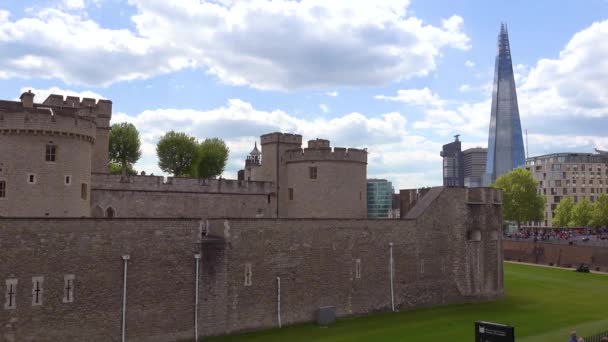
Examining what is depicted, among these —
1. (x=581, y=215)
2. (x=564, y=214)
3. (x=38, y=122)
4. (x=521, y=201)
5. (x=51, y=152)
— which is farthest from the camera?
(x=564, y=214)

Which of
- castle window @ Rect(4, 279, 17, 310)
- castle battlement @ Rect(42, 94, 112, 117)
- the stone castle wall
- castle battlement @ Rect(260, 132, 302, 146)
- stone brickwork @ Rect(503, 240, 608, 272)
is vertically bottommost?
stone brickwork @ Rect(503, 240, 608, 272)

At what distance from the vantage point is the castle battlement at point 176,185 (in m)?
36.6

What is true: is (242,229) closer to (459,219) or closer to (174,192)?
(174,192)

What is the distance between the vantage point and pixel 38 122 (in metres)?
28.4

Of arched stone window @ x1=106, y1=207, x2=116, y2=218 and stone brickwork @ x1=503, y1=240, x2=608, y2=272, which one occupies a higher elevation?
arched stone window @ x1=106, y1=207, x2=116, y2=218

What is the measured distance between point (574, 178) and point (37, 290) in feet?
500

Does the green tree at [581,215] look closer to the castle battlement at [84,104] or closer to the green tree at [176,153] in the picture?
the green tree at [176,153]

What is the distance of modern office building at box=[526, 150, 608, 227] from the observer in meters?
149

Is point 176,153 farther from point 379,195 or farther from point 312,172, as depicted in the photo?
point 379,195

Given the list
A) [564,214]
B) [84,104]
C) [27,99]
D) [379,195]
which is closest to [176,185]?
[84,104]

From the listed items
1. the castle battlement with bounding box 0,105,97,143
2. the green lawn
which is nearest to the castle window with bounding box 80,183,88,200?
the castle battlement with bounding box 0,105,97,143

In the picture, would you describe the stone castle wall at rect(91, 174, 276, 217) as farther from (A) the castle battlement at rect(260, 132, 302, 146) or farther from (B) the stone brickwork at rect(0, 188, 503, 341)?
(B) the stone brickwork at rect(0, 188, 503, 341)

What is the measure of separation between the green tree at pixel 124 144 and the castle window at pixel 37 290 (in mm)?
44311

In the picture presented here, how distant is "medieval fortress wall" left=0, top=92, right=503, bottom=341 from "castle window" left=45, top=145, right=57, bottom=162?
0.05m
